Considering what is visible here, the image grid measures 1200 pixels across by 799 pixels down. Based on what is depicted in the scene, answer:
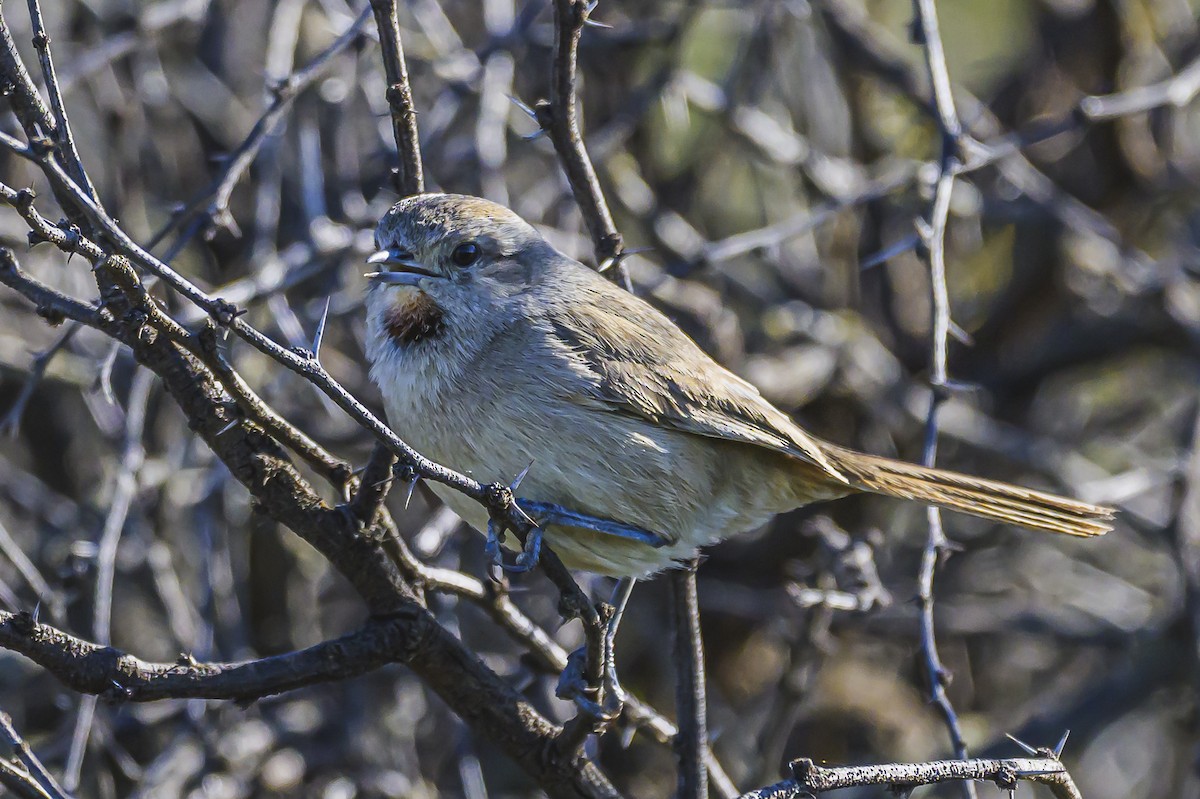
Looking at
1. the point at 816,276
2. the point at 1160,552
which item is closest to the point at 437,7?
the point at 816,276

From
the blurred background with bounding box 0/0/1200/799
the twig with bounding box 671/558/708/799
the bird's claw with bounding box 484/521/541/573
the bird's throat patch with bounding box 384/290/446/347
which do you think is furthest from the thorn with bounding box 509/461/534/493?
the blurred background with bounding box 0/0/1200/799

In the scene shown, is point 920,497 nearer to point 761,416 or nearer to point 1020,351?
point 761,416

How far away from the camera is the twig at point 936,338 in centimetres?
310

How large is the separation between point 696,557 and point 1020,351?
10.6ft

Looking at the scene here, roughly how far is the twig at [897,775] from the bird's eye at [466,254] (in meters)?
1.95

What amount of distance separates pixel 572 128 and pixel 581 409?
81cm

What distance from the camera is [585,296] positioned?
3938 millimetres

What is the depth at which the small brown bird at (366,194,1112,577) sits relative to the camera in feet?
11.5

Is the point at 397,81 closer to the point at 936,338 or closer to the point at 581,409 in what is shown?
the point at 581,409

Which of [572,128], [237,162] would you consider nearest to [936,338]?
[572,128]

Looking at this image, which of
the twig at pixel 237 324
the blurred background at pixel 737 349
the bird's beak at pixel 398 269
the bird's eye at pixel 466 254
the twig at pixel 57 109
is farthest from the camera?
the blurred background at pixel 737 349

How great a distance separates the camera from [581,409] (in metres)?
3.63

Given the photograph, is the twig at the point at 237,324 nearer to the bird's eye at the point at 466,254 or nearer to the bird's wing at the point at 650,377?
the bird's wing at the point at 650,377

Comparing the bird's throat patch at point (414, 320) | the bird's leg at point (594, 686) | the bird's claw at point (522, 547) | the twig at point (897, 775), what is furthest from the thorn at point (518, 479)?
the twig at point (897, 775)
